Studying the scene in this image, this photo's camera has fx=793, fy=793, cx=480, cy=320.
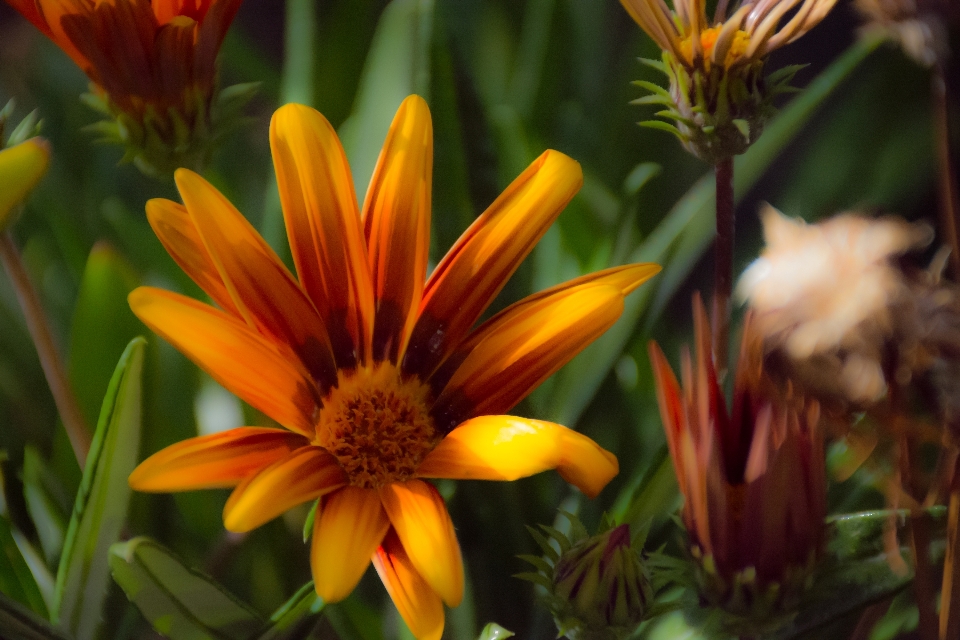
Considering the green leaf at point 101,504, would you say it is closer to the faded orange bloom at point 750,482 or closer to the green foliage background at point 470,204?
the green foliage background at point 470,204

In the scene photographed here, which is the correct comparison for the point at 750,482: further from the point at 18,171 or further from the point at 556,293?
the point at 18,171

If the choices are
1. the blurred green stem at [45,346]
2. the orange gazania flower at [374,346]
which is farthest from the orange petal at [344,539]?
the blurred green stem at [45,346]

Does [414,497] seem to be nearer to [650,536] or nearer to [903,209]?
[650,536]

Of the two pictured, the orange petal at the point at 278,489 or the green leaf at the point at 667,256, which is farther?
the green leaf at the point at 667,256

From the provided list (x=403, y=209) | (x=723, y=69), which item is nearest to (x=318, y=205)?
(x=403, y=209)

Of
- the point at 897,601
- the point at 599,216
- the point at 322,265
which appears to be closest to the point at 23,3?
the point at 322,265
